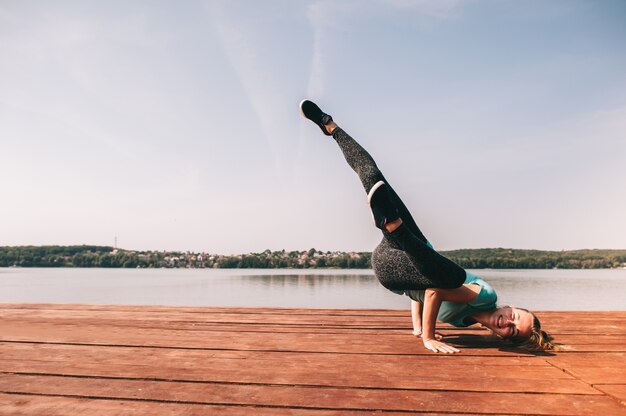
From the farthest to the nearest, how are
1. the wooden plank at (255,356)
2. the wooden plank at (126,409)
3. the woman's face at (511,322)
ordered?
the woman's face at (511,322) → the wooden plank at (255,356) → the wooden plank at (126,409)

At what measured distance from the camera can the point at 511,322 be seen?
3076 mm

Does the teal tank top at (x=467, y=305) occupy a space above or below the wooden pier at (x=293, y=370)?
above

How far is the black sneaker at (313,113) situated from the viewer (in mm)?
3932

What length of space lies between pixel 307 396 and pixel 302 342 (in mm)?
1210

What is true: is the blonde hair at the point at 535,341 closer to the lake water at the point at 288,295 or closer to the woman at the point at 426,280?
the woman at the point at 426,280

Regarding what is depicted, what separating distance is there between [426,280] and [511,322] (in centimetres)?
69

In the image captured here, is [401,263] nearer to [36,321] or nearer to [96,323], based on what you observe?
[96,323]

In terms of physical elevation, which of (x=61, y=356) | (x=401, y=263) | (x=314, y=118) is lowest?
(x=61, y=356)

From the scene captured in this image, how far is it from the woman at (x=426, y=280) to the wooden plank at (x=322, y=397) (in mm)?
973

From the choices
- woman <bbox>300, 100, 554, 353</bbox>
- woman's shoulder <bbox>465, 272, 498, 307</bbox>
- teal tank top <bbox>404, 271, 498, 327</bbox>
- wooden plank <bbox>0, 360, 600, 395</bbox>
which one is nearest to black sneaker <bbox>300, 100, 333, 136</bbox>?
woman <bbox>300, 100, 554, 353</bbox>

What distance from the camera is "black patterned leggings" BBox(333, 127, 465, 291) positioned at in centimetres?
293

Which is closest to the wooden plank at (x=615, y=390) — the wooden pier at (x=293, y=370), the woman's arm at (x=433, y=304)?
Answer: the wooden pier at (x=293, y=370)

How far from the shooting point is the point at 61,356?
274 centimetres

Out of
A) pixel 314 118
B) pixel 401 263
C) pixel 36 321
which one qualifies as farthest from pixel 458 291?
pixel 36 321
